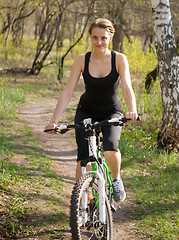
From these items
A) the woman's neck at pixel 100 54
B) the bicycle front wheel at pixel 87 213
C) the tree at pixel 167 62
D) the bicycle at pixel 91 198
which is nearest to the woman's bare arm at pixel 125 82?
the woman's neck at pixel 100 54

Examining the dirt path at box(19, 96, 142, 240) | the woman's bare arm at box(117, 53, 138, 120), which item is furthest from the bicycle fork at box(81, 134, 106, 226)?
the dirt path at box(19, 96, 142, 240)

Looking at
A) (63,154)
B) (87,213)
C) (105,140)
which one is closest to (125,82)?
(105,140)

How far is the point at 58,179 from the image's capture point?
4824 mm

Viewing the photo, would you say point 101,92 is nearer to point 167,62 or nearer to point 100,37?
point 100,37

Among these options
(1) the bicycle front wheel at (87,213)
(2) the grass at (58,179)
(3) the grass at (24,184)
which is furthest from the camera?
(2) the grass at (58,179)

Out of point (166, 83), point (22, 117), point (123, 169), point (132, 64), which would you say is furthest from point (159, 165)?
point (132, 64)

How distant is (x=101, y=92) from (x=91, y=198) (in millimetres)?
989

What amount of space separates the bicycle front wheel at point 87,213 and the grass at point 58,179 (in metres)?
0.65

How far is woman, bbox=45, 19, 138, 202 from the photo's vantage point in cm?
298

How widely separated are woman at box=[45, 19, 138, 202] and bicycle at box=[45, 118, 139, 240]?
0.63 ft

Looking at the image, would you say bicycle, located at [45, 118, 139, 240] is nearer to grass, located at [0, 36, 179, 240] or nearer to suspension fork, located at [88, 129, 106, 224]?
suspension fork, located at [88, 129, 106, 224]

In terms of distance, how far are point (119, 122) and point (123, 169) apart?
3232 millimetres

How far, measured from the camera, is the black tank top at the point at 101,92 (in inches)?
120

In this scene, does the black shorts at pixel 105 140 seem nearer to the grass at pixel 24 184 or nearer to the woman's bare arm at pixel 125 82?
the woman's bare arm at pixel 125 82
